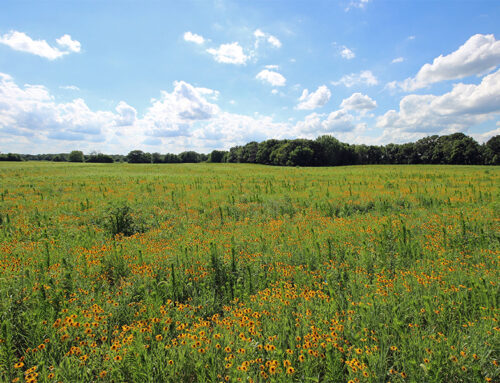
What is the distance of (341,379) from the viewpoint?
9.45 ft

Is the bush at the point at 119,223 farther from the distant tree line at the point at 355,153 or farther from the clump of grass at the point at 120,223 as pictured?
the distant tree line at the point at 355,153

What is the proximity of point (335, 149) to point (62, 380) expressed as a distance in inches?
3984

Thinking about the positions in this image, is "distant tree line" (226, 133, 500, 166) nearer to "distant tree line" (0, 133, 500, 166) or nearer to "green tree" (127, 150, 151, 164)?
"distant tree line" (0, 133, 500, 166)

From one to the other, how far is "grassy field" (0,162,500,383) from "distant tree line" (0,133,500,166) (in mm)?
81610

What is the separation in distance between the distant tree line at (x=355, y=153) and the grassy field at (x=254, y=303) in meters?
81.6

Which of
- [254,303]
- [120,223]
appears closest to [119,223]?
[120,223]

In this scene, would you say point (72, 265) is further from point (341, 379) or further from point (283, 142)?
point (283, 142)

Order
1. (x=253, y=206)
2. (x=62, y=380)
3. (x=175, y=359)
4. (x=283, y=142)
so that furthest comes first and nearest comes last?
1. (x=283, y=142)
2. (x=253, y=206)
3. (x=175, y=359)
4. (x=62, y=380)

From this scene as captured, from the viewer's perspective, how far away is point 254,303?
414cm

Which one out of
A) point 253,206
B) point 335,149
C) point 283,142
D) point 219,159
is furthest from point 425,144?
point 253,206

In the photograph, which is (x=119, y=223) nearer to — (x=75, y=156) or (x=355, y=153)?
(x=355, y=153)

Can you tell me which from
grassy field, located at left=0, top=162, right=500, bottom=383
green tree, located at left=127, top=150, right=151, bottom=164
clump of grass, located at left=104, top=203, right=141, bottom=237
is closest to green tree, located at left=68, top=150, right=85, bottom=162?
green tree, located at left=127, top=150, right=151, bottom=164

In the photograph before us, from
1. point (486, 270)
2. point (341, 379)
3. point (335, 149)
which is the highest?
point (335, 149)

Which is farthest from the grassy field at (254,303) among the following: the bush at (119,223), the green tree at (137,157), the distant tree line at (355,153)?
the green tree at (137,157)
